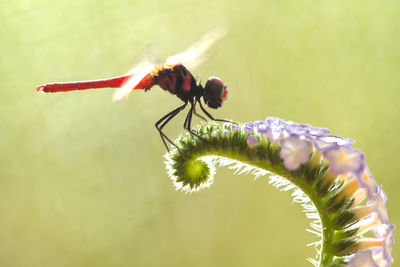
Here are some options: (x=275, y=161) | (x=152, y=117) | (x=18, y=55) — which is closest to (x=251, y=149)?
(x=275, y=161)

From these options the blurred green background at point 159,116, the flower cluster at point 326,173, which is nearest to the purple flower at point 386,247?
the flower cluster at point 326,173

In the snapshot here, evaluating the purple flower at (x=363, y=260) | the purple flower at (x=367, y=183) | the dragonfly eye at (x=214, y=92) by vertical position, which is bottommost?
the purple flower at (x=363, y=260)

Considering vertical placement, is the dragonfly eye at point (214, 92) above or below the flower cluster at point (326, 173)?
above

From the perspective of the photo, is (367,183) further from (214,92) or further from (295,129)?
(214,92)

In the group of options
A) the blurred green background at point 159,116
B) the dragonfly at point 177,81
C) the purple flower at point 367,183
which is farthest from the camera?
the blurred green background at point 159,116

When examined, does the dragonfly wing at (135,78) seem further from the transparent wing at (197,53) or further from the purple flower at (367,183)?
the purple flower at (367,183)
